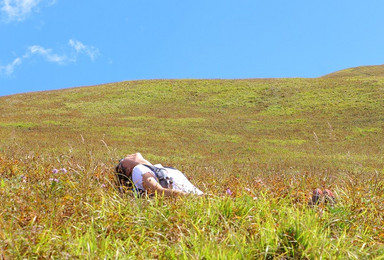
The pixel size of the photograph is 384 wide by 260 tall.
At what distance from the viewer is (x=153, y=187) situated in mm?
5738

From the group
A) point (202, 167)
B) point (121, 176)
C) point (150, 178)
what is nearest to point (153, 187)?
point (150, 178)

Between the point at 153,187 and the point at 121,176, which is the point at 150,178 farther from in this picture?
the point at 121,176

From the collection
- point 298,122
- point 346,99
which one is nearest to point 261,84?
point 346,99

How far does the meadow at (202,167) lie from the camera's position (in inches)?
153

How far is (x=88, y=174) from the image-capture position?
5613 mm

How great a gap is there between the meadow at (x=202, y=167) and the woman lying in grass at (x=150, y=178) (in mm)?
296

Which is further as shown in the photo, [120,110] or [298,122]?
[120,110]

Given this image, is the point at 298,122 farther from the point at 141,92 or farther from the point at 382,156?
the point at 141,92

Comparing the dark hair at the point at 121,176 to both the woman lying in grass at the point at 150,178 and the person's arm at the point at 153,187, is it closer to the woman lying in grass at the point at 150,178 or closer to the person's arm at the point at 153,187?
the woman lying in grass at the point at 150,178

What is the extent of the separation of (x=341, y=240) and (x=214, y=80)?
53438 mm

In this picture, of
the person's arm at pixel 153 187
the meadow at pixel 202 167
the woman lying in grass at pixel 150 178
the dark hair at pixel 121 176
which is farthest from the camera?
Result: the dark hair at pixel 121 176

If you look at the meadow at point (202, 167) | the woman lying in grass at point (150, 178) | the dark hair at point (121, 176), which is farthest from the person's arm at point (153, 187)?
the dark hair at point (121, 176)

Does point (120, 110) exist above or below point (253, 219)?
above

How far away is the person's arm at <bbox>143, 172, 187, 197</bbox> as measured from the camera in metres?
5.48
